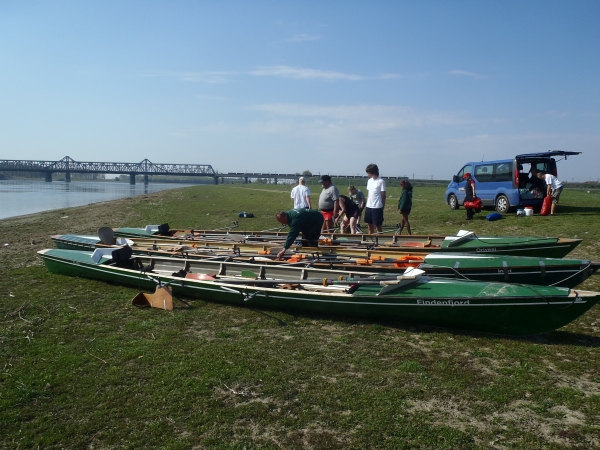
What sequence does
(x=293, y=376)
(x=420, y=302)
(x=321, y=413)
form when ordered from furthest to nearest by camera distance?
(x=420, y=302) → (x=293, y=376) → (x=321, y=413)

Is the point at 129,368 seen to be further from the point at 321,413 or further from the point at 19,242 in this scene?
the point at 19,242

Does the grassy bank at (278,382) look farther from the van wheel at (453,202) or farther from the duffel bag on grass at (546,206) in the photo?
the van wheel at (453,202)

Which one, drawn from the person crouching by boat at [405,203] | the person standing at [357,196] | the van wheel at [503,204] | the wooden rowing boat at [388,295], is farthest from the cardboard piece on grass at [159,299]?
the van wheel at [503,204]

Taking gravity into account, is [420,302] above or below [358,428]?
above

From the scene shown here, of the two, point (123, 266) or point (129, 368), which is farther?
point (123, 266)

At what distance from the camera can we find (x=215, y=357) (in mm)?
5555

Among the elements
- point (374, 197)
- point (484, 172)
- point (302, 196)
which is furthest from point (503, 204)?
point (302, 196)

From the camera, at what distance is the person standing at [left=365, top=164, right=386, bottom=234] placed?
37.9ft

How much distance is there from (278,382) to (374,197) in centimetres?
749

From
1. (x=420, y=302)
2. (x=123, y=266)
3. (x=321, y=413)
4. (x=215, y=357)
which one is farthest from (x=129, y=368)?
(x=123, y=266)

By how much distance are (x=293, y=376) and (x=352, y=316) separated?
2.03 metres

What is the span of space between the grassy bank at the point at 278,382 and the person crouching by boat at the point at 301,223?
5.69 ft

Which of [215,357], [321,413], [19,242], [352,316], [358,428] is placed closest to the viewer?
[358,428]

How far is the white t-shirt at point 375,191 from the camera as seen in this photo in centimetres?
1153
